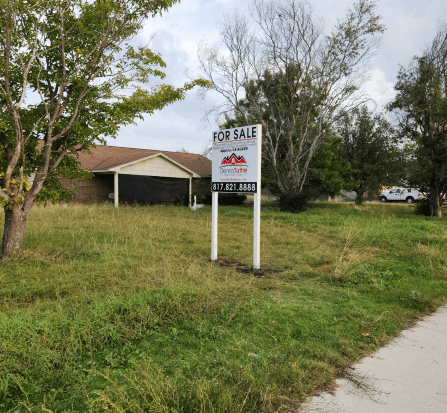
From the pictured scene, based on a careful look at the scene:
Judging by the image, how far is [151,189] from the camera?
23.9 meters

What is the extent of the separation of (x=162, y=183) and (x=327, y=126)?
1173cm

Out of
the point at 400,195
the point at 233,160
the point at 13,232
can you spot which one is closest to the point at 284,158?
the point at 233,160

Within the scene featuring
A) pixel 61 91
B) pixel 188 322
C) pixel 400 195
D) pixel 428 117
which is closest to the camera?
pixel 188 322

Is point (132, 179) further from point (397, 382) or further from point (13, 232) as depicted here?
point (397, 382)

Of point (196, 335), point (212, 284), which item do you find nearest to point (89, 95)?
point (212, 284)

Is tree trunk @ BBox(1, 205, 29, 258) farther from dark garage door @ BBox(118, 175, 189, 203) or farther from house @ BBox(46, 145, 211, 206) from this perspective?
dark garage door @ BBox(118, 175, 189, 203)

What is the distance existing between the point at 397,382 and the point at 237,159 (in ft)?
18.2

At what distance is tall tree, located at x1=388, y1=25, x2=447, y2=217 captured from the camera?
61.9ft

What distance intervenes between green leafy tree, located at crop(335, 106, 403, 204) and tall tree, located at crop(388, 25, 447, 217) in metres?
6.18

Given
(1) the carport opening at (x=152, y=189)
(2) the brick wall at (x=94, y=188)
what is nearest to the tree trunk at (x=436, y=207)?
(1) the carport opening at (x=152, y=189)

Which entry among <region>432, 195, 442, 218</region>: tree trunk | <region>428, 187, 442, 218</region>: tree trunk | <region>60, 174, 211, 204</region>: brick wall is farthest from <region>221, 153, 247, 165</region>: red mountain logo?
<region>60, 174, 211, 204</region>: brick wall

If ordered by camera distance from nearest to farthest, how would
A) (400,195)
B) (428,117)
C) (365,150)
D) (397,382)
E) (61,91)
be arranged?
(397,382)
(61,91)
(428,117)
(365,150)
(400,195)

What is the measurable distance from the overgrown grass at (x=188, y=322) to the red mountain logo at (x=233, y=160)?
233cm

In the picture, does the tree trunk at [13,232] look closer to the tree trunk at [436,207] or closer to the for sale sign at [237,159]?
the for sale sign at [237,159]
